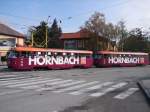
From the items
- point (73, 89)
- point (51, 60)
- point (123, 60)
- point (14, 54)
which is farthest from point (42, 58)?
point (73, 89)

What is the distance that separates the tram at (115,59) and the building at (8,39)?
15.5m

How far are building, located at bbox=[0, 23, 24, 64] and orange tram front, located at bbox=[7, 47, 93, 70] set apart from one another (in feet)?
60.7

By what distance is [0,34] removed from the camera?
78375 millimetres

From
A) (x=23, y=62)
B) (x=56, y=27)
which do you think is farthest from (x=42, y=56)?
(x=56, y=27)

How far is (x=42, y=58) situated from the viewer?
145 feet

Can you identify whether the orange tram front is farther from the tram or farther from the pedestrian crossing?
→ the pedestrian crossing

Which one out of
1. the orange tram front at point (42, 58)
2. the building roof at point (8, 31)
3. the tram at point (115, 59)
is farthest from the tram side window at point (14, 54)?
the building roof at point (8, 31)

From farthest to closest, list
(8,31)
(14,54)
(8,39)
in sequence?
(8,31) < (8,39) < (14,54)

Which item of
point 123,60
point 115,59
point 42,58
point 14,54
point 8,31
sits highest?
point 8,31

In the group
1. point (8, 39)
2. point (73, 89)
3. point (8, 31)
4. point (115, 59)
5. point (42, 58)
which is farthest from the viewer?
point (8, 31)

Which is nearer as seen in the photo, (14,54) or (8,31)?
(14,54)

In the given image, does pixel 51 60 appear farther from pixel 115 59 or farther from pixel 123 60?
pixel 123 60

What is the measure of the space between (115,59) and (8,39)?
19930 millimetres

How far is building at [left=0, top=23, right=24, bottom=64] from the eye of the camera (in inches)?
2702
